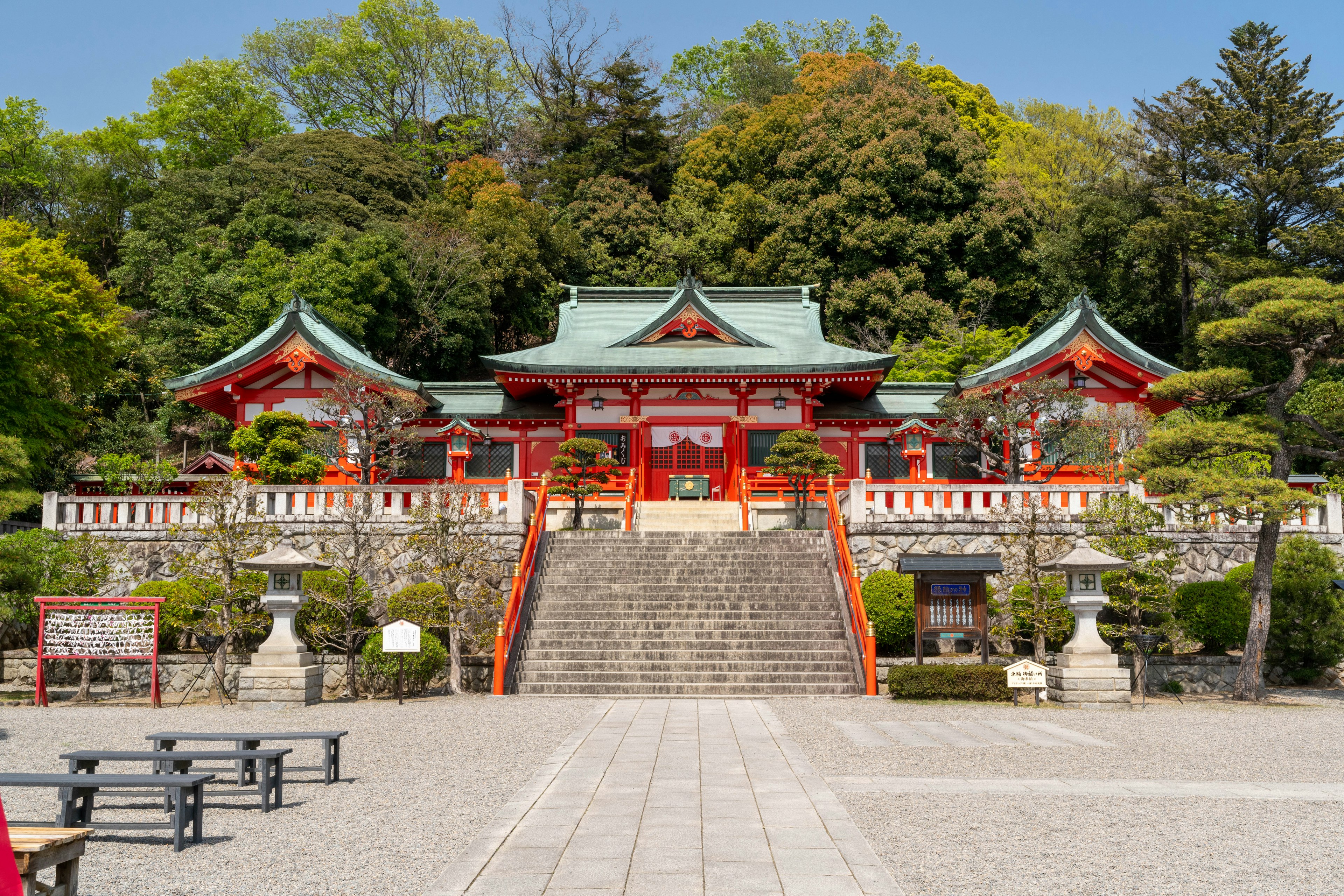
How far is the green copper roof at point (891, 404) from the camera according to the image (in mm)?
25422

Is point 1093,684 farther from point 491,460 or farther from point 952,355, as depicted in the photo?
point 952,355

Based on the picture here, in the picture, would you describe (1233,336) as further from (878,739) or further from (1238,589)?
(878,739)

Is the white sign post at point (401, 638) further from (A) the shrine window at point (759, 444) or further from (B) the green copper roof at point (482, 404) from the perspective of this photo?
(A) the shrine window at point (759, 444)

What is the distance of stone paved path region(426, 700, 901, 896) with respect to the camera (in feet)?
16.2

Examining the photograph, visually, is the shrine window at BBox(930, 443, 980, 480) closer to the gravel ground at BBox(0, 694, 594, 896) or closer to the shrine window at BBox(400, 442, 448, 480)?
the shrine window at BBox(400, 442, 448, 480)

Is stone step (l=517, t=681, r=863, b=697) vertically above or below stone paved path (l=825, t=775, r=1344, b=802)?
below

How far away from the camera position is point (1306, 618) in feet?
50.8

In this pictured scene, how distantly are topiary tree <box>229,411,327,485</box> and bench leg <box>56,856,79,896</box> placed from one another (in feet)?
50.6

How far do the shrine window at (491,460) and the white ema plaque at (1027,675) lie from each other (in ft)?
53.0

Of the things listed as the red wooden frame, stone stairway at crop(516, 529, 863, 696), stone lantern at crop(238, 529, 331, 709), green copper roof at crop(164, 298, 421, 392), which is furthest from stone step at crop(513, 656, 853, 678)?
green copper roof at crop(164, 298, 421, 392)

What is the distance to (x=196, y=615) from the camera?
15570mm

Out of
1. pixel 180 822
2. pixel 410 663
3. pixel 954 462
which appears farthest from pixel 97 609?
pixel 954 462

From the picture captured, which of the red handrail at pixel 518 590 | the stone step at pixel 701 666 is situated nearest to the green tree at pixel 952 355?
the red handrail at pixel 518 590

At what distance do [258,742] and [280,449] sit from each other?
43.7ft
